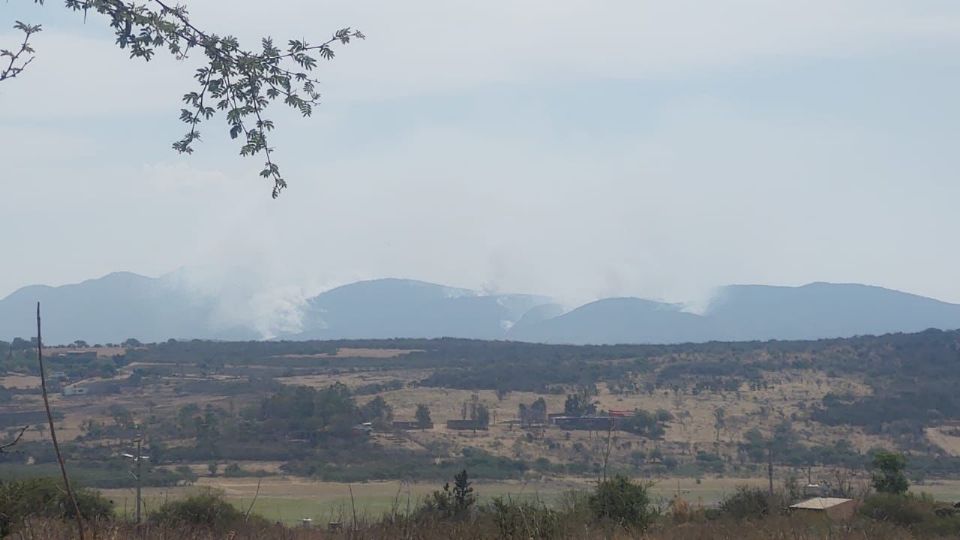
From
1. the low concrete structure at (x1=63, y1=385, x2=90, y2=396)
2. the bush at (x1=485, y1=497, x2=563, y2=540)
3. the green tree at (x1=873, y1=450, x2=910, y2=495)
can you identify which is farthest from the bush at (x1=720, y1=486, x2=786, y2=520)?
the low concrete structure at (x1=63, y1=385, x2=90, y2=396)

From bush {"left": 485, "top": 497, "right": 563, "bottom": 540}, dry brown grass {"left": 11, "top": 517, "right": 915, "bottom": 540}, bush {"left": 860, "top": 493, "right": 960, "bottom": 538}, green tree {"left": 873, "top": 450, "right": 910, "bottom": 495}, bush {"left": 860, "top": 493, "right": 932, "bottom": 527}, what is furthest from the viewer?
green tree {"left": 873, "top": 450, "right": 910, "bottom": 495}

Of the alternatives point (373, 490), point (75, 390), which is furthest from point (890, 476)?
point (75, 390)

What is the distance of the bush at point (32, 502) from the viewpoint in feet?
24.5

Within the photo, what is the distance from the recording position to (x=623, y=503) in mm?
17141

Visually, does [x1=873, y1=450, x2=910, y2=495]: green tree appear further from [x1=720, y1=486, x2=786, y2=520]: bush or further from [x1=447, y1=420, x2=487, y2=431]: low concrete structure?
[x1=447, y1=420, x2=487, y2=431]: low concrete structure

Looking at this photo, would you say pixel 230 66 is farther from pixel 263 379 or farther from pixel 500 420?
pixel 263 379

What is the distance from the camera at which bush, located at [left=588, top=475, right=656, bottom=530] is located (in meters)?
14.1

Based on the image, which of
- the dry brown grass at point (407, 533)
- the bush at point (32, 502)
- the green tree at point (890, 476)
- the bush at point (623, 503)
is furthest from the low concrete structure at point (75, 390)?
the dry brown grass at point (407, 533)

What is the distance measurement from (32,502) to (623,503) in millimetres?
9065

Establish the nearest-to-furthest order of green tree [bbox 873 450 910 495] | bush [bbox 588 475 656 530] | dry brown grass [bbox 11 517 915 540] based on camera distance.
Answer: dry brown grass [bbox 11 517 915 540], bush [bbox 588 475 656 530], green tree [bbox 873 450 910 495]

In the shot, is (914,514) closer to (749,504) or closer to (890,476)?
(749,504)

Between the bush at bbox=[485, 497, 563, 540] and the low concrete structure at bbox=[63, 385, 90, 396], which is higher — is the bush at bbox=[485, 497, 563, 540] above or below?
above

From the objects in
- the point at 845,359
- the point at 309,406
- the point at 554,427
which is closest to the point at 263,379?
the point at 309,406

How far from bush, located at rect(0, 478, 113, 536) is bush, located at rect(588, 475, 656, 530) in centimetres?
571
